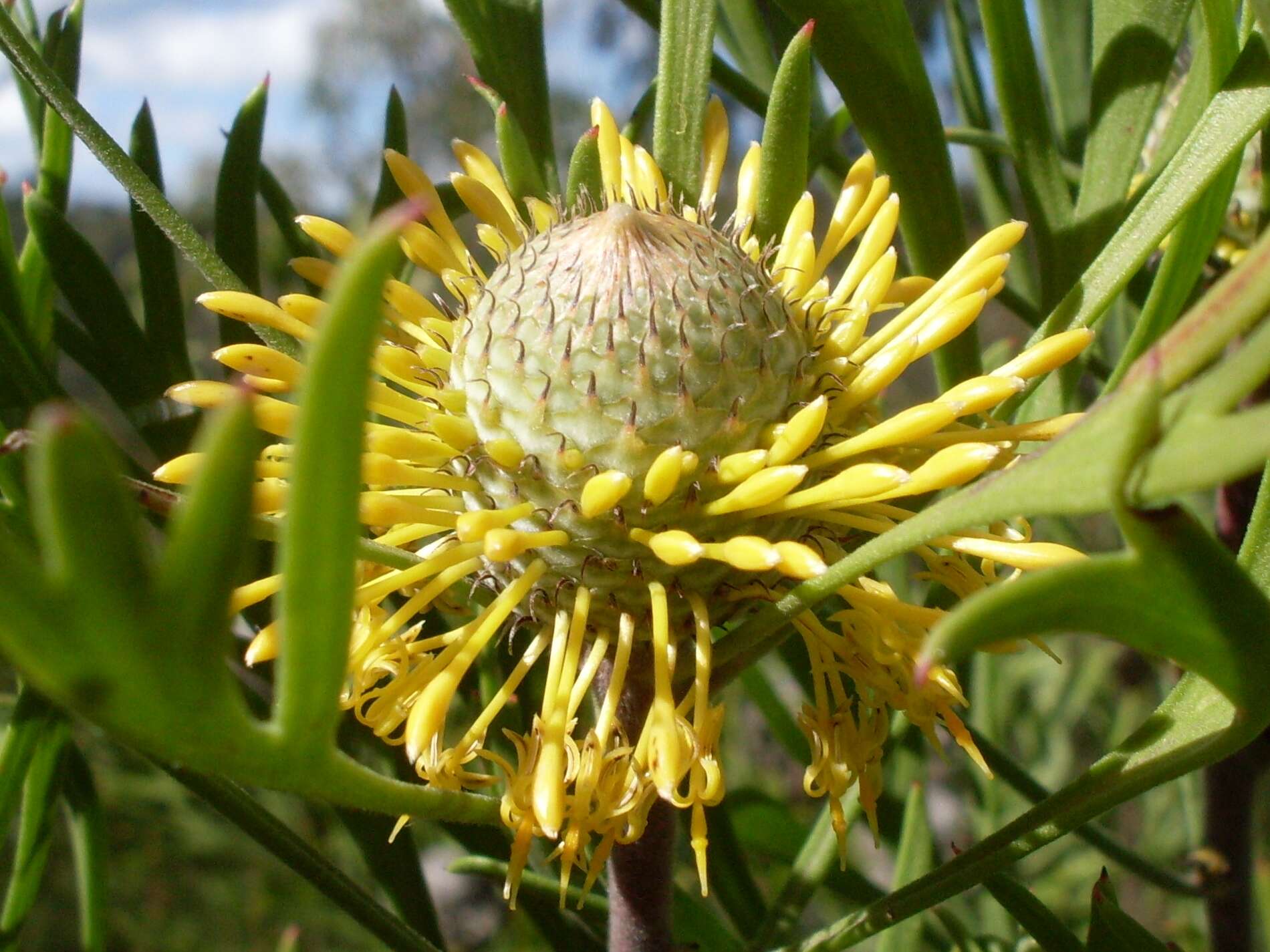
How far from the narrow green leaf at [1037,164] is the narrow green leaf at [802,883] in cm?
33

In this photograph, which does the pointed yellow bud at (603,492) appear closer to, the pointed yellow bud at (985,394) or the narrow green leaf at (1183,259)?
the pointed yellow bud at (985,394)

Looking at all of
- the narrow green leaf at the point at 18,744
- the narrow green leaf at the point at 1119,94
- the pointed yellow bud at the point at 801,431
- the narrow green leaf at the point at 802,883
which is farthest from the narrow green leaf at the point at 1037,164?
the narrow green leaf at the point at 18,744

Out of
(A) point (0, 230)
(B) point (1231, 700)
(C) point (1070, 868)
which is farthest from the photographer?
(C) point (1070, 868)

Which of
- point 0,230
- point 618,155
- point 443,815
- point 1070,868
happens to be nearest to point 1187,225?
point 618,155

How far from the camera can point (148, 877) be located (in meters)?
2.02

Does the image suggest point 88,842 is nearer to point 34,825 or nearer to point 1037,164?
point 34,825

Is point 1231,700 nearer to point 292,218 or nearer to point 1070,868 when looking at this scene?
point 292,218

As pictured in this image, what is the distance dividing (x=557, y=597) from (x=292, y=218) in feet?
1.21

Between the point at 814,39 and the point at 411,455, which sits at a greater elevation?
the point at 814,39

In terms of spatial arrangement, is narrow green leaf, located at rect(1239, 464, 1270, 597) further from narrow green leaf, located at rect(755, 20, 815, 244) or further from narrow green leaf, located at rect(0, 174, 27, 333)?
narrow green leaf, located at rect(0, 174, 27, 333)

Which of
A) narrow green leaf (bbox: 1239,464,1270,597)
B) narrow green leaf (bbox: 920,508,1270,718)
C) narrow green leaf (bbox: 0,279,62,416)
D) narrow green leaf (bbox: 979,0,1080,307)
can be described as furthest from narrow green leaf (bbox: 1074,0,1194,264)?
narrow green leaf (bbox: 0,279,62,416)

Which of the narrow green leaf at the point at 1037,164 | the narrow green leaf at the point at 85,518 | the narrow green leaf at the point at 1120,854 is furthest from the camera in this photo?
the narrow green leaf at the point at 1120,854

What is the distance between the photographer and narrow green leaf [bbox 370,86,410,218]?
68cm

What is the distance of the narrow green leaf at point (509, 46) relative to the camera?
63 centimetres
